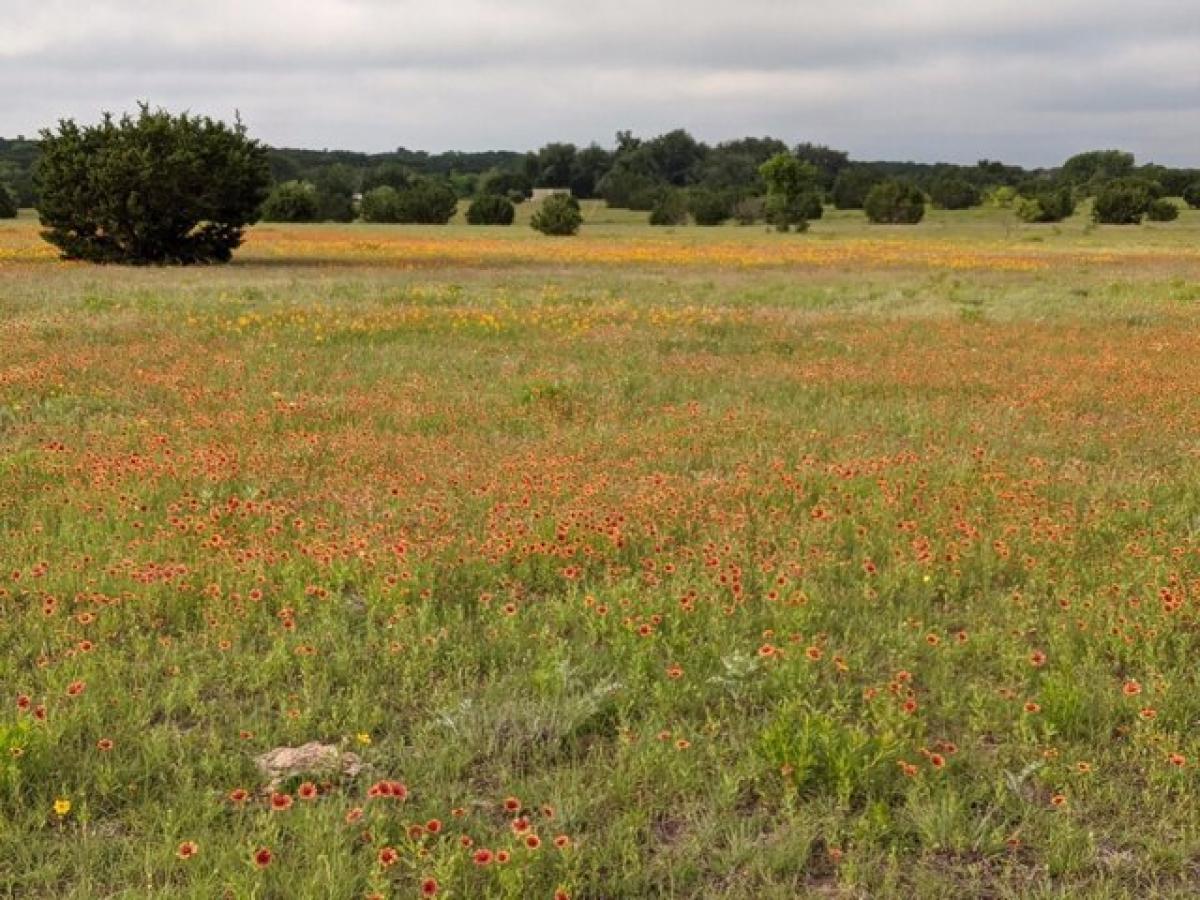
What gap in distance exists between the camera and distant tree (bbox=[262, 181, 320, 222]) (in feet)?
258

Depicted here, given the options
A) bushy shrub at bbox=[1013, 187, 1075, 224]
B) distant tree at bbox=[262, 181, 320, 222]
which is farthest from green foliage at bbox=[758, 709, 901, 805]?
bushy shrub at bbox=[1013, 187, 1075, 224]

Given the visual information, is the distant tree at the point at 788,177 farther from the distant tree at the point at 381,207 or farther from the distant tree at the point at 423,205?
the distant tree at the point at 381,207

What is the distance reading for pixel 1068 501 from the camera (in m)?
7.82

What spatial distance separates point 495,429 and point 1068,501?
17.4 ft

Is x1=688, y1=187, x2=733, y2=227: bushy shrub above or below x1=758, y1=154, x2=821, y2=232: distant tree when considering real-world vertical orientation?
below

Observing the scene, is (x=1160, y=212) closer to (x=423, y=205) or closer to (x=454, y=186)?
(x=423, y=205)

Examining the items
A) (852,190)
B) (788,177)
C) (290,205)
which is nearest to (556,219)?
(290,205)

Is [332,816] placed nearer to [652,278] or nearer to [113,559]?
[113,559]

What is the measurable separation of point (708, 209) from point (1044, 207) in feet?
93.1

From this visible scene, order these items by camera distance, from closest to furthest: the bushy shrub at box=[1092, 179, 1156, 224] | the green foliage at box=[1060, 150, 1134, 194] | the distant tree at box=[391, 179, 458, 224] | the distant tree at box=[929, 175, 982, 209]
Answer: the distant tree at box=[391, 179, 458, 224]
the bushy shrub at box=[1092, 179, 1156, 224]
the distant tree at box=[929, 175, 982, 209]
the green foliage at box=[1060, 150, 1134, 194]

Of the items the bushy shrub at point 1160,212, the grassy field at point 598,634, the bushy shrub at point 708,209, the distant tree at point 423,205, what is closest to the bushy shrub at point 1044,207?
the bushy shrub at point 1160,212

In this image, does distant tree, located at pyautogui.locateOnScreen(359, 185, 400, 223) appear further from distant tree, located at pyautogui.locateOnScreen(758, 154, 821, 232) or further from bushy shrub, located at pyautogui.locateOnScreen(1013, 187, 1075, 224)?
bushy shrub, located at pyautogui.locateOnScreen(1013, 187, 1075, 224)

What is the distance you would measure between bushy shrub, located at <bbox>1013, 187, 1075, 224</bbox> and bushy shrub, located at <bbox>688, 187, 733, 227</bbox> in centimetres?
2426

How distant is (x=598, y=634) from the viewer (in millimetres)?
5484
